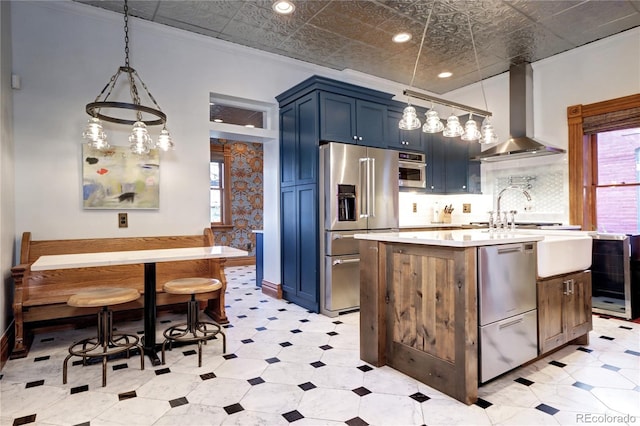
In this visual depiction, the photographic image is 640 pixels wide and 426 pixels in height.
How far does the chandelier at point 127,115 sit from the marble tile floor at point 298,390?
168 cm

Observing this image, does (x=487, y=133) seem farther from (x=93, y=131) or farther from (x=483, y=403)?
(x=93, y=131)

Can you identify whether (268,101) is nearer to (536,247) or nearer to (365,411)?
(536,247)

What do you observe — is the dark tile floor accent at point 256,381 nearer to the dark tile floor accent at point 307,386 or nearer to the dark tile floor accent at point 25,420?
the dark tile floor accent at point 307,386

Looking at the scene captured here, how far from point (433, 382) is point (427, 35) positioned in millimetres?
3750

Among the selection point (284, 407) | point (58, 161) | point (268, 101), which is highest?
point (268, 101)

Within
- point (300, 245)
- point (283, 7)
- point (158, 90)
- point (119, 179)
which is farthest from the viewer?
point (300, 245)

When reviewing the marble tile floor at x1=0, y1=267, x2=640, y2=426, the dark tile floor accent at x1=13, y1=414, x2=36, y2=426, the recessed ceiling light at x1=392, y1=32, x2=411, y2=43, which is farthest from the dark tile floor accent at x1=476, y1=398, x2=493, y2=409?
the recessed ceiling light at x1=392, y1=32, x2=411, y2=43

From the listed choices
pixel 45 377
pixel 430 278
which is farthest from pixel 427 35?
pixel 45 377

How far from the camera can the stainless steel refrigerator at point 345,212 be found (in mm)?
3947

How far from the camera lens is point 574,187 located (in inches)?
183

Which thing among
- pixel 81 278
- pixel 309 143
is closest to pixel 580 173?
pixel 309 143

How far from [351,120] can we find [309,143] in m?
0.59

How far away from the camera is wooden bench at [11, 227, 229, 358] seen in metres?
2.88
